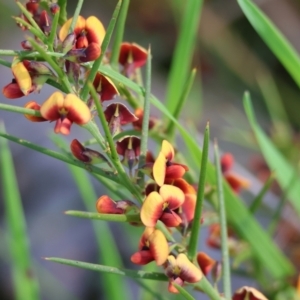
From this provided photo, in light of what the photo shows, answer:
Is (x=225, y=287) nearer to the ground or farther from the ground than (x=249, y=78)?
farther from the ground

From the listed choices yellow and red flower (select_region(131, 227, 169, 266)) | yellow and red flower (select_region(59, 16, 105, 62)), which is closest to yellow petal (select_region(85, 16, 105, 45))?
yellow and red flower (select_region(59, 16, 105, 62))

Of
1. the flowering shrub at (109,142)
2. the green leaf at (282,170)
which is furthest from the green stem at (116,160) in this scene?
the green leaf at (282,170)

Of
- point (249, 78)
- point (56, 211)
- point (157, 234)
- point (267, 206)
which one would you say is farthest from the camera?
point (249, 78)

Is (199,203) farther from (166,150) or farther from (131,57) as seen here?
(131,57)

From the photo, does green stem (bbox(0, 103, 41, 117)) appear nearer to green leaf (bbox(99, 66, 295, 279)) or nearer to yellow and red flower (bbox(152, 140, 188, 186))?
yellow and red flower (bbox(152, 140, 188, 186))

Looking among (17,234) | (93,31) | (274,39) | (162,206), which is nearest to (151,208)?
(162,206)

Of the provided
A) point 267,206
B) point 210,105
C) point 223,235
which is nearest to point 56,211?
point 267,206

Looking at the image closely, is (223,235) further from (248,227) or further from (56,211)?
(56,211)
